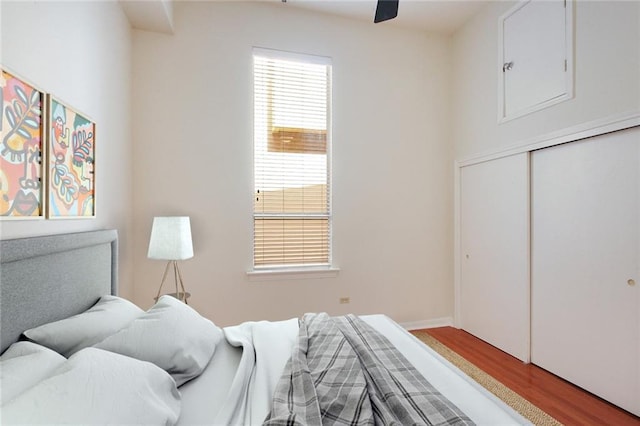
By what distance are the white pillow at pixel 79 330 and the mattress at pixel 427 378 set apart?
44cm

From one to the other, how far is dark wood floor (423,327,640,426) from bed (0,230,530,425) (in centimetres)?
120

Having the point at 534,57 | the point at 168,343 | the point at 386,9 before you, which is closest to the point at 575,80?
the point at 534,57

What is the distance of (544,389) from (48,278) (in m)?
3.15

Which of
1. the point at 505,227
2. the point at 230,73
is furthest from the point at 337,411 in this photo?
the point at 230,73

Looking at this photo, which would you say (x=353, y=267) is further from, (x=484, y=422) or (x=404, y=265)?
(x=484, y=422)

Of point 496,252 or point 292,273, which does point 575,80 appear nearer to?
point 496,252

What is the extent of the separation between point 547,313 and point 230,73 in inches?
138

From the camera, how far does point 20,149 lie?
119 cm

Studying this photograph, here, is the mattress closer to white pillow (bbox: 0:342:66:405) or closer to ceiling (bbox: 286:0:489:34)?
white pillow (bbox: 0:342:66:405)

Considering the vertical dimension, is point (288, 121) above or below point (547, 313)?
above

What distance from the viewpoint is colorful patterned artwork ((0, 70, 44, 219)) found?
1.10 meters

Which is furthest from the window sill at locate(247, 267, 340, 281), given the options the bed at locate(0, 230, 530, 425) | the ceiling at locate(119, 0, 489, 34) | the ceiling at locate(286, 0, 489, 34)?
the ceiling at locate(286, 0, 489, 34)

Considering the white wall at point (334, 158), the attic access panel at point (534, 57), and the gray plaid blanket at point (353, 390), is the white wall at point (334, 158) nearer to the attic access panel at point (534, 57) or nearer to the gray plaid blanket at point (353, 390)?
the attic access panel at point (534, 57)

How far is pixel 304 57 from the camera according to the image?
3.01 metres
